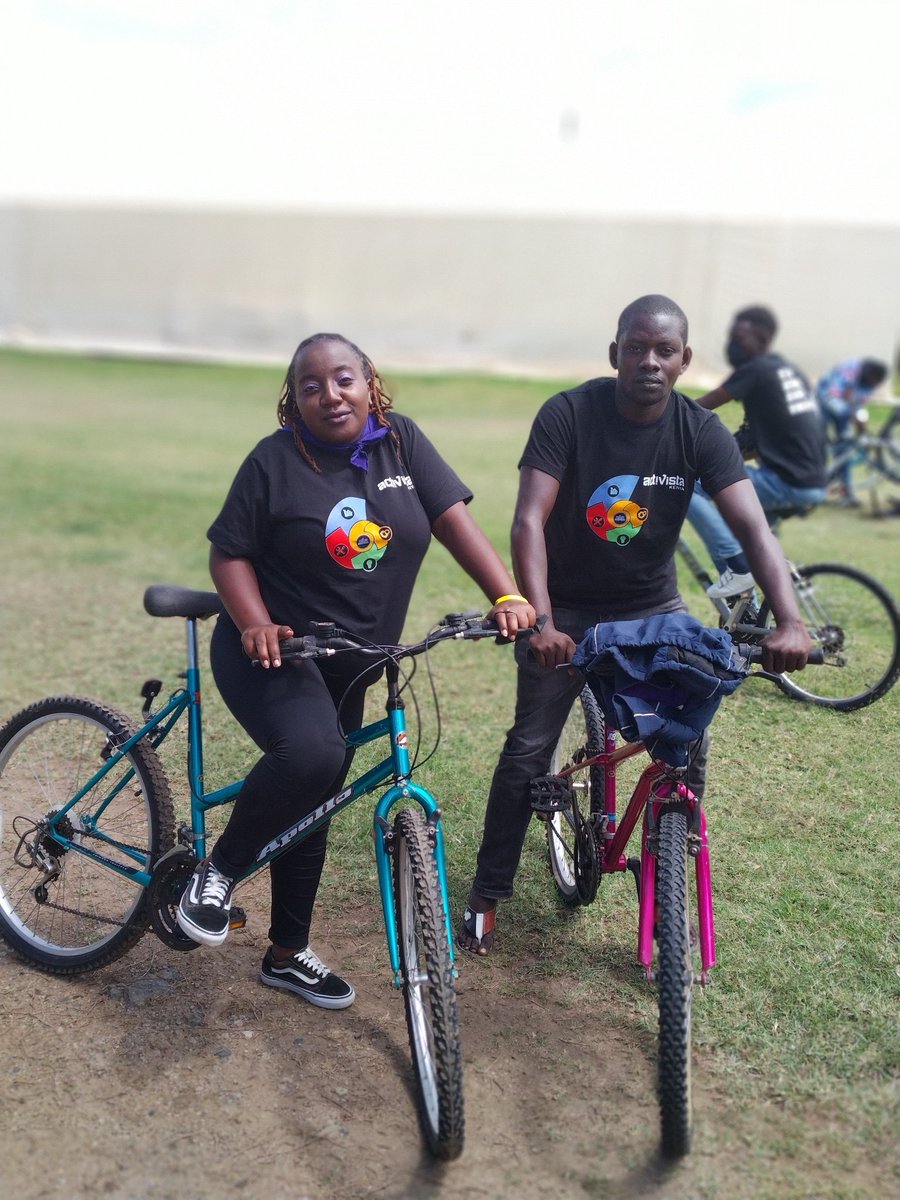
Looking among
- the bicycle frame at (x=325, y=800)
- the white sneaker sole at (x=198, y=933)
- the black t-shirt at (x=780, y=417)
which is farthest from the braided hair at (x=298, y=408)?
the black t-shirt at (x=780, y=417)

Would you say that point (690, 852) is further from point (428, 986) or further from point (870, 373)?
point (870, 373)

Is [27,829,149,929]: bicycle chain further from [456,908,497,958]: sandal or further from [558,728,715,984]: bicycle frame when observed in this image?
[558,728,715,984]: bicycle frame

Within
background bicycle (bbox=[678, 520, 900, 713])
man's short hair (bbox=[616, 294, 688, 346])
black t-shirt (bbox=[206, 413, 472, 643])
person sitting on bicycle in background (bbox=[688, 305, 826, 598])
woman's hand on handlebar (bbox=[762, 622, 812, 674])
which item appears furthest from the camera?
person sitting on bicycle in background (bbox=[688, 305, 826, 598])

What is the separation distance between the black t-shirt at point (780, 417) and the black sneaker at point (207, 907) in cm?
445

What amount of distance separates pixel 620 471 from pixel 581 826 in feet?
3.83

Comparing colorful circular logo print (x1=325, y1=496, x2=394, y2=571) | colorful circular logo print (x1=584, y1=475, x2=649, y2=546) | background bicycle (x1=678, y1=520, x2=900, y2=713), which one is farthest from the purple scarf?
background bicycle (x1=678, y1=520, x2=900, y2=713)

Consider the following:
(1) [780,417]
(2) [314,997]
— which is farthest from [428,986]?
(1) [780,417]

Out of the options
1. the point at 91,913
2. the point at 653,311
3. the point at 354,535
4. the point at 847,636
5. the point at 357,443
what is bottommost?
the point at 91,913

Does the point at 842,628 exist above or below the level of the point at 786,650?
below

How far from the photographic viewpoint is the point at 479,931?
13.3ft

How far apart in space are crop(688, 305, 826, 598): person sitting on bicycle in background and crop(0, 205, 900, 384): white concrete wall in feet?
51.9

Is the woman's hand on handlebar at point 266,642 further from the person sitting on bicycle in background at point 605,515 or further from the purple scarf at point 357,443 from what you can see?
the person sitting on bicycle in background at point 605,515

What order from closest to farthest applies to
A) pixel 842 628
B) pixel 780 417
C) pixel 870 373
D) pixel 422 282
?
pixel 842 628 < pixel 780 417 < pixel 870 373 < pixel 422 282

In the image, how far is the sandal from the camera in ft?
Result: 13.3
